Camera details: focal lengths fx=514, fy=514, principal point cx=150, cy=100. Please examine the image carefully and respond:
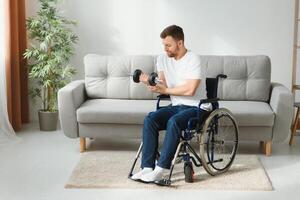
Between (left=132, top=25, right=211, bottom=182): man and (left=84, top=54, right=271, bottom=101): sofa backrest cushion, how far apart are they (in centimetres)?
88

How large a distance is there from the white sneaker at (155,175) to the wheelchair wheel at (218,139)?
11.4 inches

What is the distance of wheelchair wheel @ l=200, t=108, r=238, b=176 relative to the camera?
339 centimetres

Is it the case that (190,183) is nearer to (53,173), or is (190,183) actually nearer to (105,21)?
(53,173)

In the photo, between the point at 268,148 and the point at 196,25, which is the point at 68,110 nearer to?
the point at 268,148

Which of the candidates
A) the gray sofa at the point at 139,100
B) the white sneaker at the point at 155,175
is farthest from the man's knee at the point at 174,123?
the gray sofa at the point at 139,100

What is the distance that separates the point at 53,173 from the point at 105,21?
2.03 m

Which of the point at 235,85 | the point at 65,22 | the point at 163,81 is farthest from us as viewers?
the point at 65,22

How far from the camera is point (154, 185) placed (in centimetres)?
331

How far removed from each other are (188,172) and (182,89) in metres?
0.55

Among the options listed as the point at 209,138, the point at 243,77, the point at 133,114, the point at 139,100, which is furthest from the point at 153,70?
the point at 209,138

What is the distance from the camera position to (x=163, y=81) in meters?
3.53

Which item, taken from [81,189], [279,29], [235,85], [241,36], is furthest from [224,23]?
[81,189]

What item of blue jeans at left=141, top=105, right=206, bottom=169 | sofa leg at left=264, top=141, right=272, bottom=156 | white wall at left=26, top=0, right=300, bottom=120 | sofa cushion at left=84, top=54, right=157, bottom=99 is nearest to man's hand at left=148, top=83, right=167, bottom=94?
blue jeans at left=141, top=105, right=206, bottom=169

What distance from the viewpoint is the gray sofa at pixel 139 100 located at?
3941 mm
